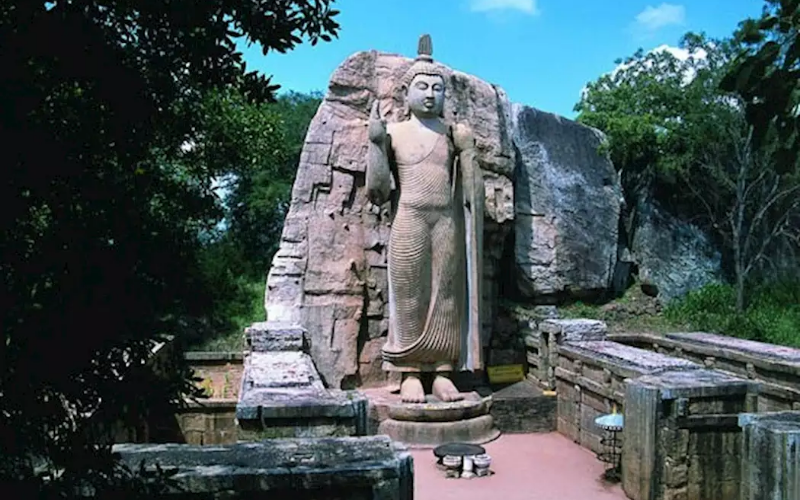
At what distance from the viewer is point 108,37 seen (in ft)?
6.10

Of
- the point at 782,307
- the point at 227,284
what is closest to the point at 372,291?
the point at 227,284

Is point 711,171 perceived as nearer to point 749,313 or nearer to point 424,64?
point 749,313

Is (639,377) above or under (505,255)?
under

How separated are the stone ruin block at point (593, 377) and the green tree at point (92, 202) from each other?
4661 mm

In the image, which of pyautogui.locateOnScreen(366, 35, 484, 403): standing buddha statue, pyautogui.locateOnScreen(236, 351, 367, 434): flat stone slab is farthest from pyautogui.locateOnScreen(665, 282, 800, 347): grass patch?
pyautogui.locateOnScreen(236, 351, 367, 434): flat stone slab

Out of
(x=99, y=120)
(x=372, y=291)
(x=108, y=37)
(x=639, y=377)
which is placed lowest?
(x=639, y=377)

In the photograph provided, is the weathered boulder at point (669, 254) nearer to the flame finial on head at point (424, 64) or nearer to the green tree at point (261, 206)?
the flame finial on head at point (424, 64)

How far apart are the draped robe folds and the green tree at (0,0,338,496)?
5.35 m

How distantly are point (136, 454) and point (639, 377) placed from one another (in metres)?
4.05

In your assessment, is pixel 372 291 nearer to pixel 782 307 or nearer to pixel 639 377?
pixel 639 377

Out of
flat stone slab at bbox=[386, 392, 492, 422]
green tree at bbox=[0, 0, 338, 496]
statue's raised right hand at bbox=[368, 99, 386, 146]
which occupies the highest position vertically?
statue's raised right hand at bbox=[368, 99, 386, 146]

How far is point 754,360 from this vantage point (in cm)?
691

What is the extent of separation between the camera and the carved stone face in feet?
24.6

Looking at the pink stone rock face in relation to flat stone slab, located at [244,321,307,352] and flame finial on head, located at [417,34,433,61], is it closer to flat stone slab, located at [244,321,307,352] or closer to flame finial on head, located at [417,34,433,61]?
flame finial on head, located at [417,34,433,61]
